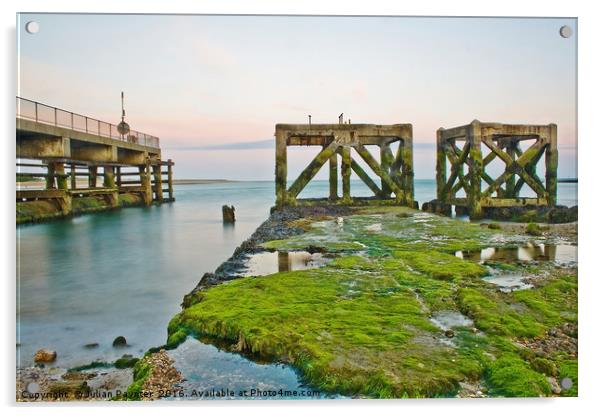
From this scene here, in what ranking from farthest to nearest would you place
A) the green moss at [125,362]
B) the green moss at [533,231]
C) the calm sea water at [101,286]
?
the green moss at [533,231]
the calm sea water at [101,286]
the green moss at [125,362]

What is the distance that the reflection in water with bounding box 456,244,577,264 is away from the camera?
7.69 meters

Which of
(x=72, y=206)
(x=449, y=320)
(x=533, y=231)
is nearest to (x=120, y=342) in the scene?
(x=449, y=320)

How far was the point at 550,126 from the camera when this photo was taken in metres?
15.4

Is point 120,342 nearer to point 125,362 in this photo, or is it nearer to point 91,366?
point 91,366

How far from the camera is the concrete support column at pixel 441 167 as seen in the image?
1852 centimetres

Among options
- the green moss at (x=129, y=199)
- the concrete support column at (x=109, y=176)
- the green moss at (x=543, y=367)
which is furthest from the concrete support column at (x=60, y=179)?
the green moss at (x=543, y=367)

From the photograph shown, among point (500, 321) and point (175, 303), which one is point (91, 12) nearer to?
point (175, 303)

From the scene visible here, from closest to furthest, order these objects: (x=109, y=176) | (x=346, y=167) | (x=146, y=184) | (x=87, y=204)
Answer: (x=346, y=167), (x=87, y=204), (x=109, y=176), (x=146, y=184)

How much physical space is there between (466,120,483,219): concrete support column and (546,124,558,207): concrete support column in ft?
7.39

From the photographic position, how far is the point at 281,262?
7734 millimetres

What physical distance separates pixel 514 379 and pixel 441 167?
A: 1573 centimetres

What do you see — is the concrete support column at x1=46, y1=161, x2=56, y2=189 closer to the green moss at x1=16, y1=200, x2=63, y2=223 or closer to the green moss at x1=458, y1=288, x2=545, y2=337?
the green moss at x1=16, y1=200, x2=63, y2=223

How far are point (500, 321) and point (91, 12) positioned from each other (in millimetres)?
6292

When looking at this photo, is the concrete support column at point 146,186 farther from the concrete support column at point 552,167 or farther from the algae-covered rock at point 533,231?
the algae-covered rock at point 533,231
